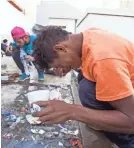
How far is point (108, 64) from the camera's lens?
1.17 meters

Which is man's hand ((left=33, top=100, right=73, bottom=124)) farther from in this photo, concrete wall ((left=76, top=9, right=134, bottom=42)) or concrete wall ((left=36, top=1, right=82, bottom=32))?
concrete wall ((left=36, top=1, right=82, bottom=32))

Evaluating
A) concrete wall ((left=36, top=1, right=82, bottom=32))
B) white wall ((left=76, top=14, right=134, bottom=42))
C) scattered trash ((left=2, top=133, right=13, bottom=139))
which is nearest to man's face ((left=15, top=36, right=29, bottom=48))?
white wall ((left=76, top=14, right=134, bottom=42))

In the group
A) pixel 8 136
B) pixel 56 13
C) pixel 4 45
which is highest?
pixel 56 13

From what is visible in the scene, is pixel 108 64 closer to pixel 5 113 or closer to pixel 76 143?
pixel 76 143

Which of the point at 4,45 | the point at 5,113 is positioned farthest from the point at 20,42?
the point at 5,113

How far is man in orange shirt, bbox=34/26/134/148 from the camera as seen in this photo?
117 cm

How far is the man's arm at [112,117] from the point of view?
1197 mm

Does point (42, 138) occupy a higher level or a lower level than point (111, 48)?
lower

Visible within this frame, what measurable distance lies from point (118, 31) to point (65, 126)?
1.44m

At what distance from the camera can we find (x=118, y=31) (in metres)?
2.83

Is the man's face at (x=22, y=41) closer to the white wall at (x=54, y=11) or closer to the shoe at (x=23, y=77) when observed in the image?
the shoe at (x=23, y=77)

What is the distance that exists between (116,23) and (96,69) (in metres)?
1.80

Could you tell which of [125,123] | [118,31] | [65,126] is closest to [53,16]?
[118,31]

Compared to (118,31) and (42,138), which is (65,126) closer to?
(42,138)
